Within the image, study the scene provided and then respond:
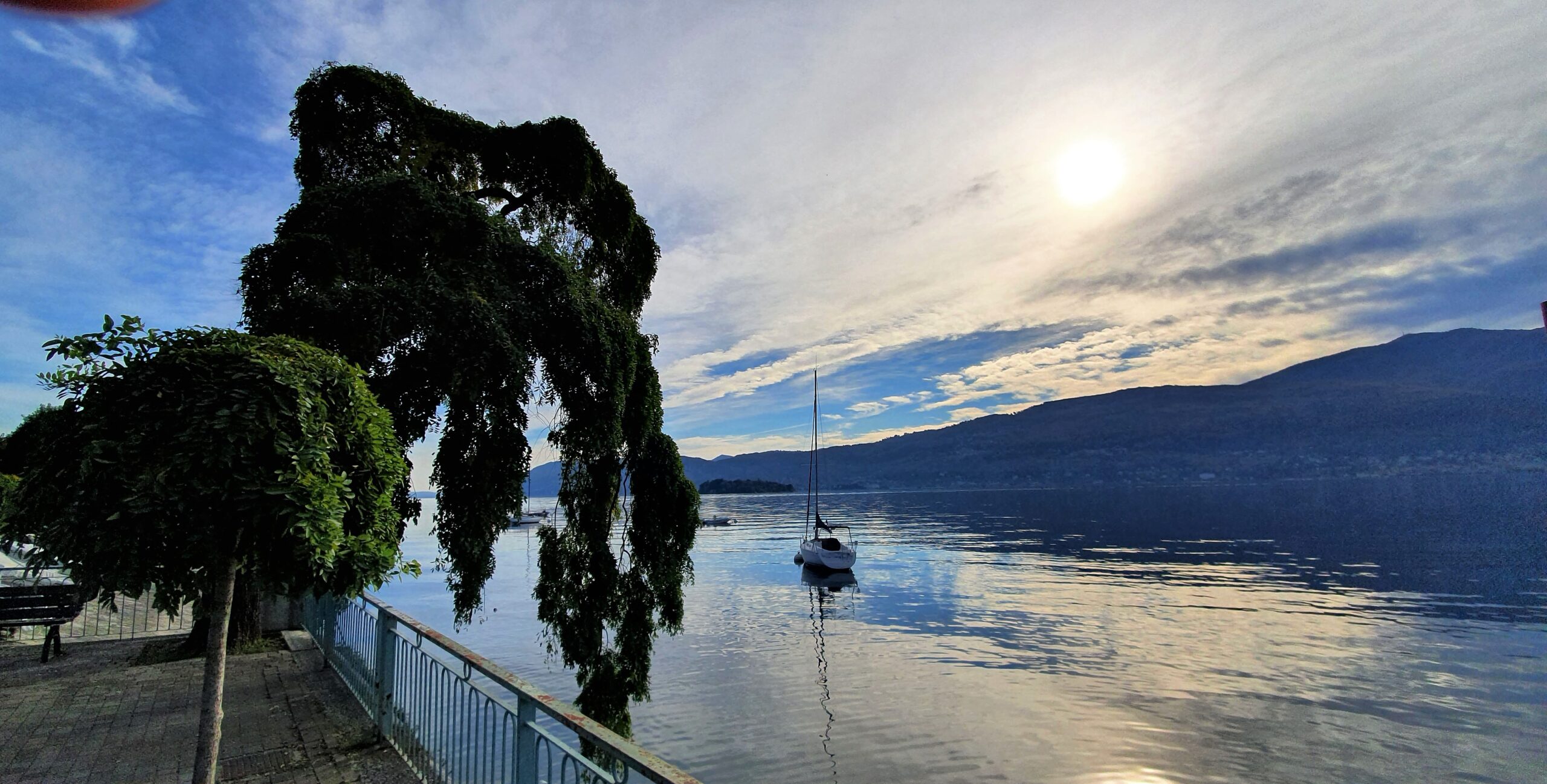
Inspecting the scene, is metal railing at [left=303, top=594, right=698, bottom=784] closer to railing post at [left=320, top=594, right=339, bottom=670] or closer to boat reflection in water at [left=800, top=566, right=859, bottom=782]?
railing post at [left=320, top=594, right=339, bottom=670]

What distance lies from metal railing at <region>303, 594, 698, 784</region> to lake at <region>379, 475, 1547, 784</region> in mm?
9109

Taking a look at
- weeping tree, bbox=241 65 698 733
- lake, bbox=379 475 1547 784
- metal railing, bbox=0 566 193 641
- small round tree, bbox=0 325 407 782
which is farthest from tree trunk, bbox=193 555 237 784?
lake, bbox=379 475 1547 784

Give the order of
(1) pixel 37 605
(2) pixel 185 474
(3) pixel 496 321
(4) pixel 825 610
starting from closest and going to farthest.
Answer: (2) pixel 185 474 → (3) pixel 496 321 → (1) pixel 37 605 → (4) pixel 825 610

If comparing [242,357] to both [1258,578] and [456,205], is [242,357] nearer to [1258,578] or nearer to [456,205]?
[456,205]

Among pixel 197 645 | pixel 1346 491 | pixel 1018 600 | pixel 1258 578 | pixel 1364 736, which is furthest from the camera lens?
pixel 1346 491

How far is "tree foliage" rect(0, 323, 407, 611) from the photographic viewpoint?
150 inches

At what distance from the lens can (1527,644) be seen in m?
26.3

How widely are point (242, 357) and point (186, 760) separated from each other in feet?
17.6

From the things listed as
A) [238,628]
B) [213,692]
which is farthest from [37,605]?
[213,692]

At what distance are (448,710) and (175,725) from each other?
4728 millimetres

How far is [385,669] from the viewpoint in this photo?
23.5 feet

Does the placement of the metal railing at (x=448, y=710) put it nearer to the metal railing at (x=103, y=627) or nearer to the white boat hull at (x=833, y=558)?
the metal railing at (x=103, y=627)

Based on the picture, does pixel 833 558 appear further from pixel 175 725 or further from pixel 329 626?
pixel 175 725

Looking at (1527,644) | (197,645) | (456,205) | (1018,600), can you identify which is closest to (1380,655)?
(1527,644)
